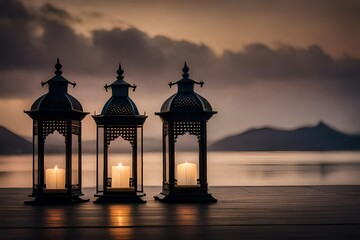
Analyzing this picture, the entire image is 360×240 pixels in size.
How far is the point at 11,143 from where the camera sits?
236 inches

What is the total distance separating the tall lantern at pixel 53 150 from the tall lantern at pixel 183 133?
0.82 meters

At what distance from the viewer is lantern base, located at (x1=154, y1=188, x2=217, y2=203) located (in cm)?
645

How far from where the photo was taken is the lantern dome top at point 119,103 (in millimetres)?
6559

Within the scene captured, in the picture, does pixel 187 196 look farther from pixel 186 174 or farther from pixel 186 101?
pixel 186 101

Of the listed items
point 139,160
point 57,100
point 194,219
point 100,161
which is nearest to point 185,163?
point 139,160

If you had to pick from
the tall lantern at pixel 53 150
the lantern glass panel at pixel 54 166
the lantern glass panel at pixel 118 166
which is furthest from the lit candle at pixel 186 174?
the lantern glass panel at pixel 54 166

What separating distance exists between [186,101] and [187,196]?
0.91 m

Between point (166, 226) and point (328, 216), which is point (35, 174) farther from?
point (328, 216)

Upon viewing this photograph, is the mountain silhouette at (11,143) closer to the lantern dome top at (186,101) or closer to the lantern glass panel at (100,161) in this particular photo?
the lantern glass panel at (100,161)

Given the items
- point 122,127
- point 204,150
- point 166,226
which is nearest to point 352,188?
point 204,150

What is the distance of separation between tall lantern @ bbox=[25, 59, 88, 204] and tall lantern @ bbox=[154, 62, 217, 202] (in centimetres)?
82

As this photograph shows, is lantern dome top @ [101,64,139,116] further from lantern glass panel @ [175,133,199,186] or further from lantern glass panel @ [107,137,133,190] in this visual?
lantern glass panel @ [175,133,199,186]

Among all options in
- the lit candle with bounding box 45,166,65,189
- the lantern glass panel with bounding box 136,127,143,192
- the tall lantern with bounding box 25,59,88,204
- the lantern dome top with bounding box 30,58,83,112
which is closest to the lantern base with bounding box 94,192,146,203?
the lantern glass panel with bounding box 136,127,143,192

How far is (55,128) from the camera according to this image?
257 inches
